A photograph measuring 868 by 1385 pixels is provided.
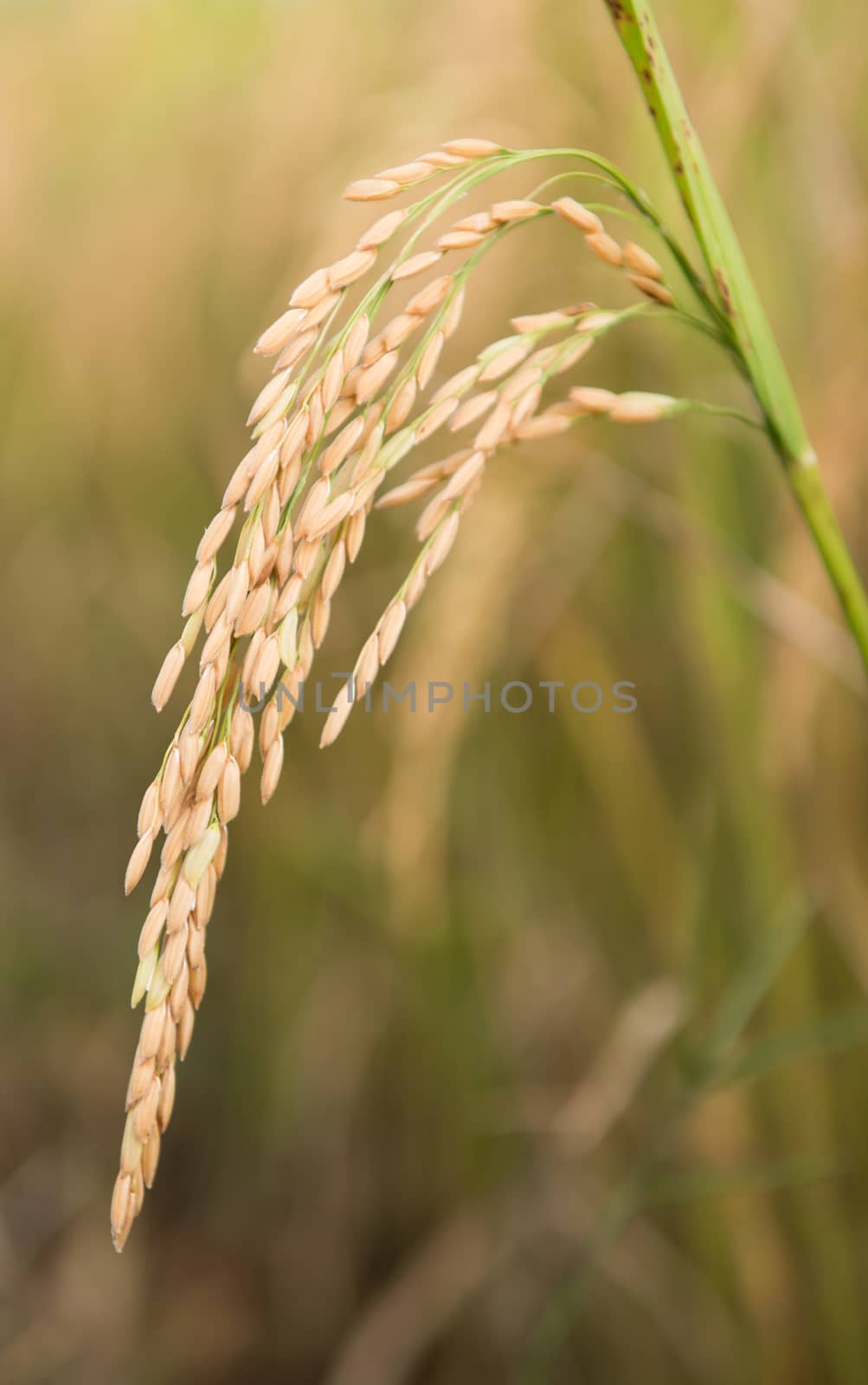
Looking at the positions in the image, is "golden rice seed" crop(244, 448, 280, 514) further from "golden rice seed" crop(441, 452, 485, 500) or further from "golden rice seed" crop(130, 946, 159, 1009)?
"golden rice seed" crop(130, 946, 159, 1009)

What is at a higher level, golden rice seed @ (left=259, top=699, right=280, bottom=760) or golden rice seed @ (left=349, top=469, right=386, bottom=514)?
golden rice seed @ (left=349, top=469, right=386, bottom=514)

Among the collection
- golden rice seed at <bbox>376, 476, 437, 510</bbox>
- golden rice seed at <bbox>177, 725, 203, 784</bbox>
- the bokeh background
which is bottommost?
the bokeh background

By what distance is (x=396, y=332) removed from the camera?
0.41 metres

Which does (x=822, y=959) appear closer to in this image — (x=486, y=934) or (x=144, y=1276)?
(x=486, y=934)

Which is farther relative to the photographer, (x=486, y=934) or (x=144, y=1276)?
(x=144, y=1276)

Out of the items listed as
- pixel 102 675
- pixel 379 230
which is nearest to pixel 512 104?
pixel 379 230

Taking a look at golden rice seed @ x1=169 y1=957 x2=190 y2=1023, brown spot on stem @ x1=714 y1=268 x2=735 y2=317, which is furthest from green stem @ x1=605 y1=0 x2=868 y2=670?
golden rice seed @ x1=169 y1=957 x2=190 y2=1023

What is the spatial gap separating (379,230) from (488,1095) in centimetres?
106

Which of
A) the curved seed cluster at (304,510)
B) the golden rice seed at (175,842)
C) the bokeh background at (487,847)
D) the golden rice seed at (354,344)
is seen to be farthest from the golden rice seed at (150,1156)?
the bokeh background at (487,847)

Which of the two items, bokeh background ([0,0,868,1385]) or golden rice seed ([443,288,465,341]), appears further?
bokeh background ([0,0,868,1385])

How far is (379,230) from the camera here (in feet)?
1.30

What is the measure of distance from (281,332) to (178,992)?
26 centimetres

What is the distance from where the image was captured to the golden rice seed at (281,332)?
407 mm

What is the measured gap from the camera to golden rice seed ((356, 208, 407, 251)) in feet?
1.30
